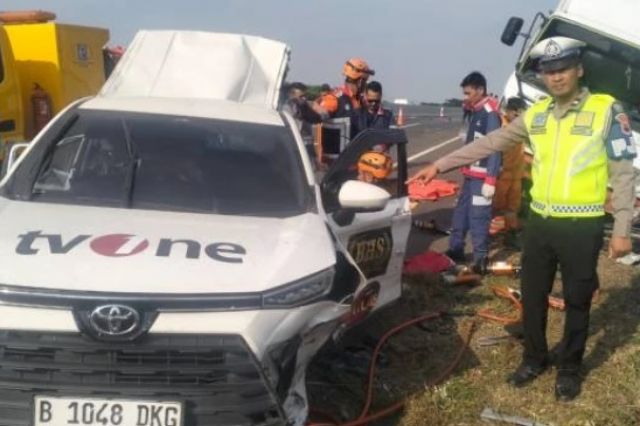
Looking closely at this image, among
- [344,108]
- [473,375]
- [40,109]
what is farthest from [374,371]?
[40,109]

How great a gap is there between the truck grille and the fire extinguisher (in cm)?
625

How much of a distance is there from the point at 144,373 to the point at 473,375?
248cm

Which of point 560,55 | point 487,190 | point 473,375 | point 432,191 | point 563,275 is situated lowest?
point 432,191

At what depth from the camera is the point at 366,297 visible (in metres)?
4.69

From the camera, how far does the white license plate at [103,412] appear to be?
114 inches

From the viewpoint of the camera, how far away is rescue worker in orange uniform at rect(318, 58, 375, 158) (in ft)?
26.1

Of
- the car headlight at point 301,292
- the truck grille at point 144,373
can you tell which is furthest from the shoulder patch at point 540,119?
the truck grille at point 144,373

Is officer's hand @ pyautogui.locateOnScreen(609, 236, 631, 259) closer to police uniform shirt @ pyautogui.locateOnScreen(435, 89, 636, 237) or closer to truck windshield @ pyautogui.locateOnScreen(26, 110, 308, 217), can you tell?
police uniform shirt @ pyautogui.locateOnScreen(435, 89, 636, 237)

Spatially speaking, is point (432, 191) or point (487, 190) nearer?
point (487, 190)

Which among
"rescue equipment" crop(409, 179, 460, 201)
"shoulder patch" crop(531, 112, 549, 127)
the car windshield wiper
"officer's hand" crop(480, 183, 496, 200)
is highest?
"shoulder patch" crop(531, 112, 549, 127)

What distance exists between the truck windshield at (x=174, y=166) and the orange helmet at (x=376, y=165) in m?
2.06

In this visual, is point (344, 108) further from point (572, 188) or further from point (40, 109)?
point (572, 188)

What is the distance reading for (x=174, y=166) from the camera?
13.7ft

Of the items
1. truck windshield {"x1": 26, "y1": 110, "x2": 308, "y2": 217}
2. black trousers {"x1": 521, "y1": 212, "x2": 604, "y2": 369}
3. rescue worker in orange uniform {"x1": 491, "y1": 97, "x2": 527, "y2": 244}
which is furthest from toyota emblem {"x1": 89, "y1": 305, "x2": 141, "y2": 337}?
rescue worker in orange uniform {"x1": 491, "y1": 97, "x2": 527, "y2": 244}
